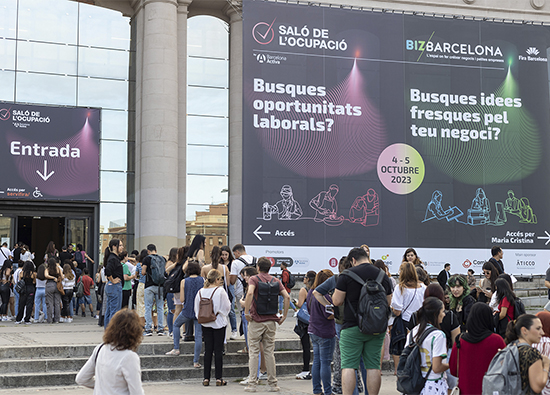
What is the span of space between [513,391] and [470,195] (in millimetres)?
15931

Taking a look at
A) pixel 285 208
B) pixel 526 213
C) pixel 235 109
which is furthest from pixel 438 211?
pixel 235 109

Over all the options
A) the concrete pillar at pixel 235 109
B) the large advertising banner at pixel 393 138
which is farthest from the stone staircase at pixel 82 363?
the concrete pillar at pixel 235 109

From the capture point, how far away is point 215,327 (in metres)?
9.75

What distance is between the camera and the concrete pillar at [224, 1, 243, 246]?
23.5 meters

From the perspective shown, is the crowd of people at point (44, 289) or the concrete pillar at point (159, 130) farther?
the concrete pillar at point (159, 130)

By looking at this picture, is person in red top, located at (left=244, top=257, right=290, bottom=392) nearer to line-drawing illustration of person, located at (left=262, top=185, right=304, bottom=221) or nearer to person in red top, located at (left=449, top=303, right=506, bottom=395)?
person in red top, located at (left=449, top=303, right=506, bottom=395)

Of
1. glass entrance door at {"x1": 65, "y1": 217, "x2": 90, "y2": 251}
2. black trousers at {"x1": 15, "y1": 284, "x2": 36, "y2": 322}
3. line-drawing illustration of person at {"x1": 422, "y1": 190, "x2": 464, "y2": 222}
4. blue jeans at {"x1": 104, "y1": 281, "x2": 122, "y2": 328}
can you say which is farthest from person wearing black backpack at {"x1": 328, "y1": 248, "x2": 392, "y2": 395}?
glass entrance door at {"x1": 65, "y1": 217, "x2": 90, "y2": 251}

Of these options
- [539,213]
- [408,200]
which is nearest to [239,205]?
[408,200]

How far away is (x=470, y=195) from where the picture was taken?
2012 cm

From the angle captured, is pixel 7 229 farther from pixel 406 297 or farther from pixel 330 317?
pixel 406 297

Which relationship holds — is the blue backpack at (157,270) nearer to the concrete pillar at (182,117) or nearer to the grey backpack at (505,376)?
the grey backpack at (505,376)

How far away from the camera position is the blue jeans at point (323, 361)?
8523 mm

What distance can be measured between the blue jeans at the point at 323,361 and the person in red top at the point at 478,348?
317cm

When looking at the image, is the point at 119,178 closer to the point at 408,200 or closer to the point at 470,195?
the point at 408,200
